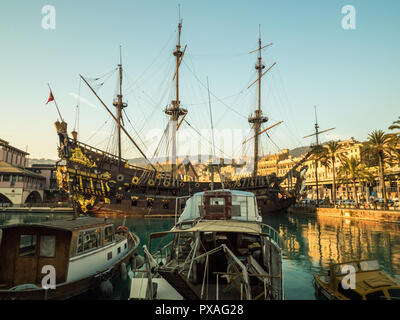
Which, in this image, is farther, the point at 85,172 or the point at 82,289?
the point at 85,172

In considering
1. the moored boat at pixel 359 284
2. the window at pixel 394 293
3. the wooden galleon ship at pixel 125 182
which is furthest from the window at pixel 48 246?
the wooden galleon ship at pixel 125 182

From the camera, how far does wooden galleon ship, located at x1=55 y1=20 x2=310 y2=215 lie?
4084 centimetres

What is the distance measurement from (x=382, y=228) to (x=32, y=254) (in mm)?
37934

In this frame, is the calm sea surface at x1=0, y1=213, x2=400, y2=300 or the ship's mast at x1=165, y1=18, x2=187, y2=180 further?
the ship's mast at x1=165, y1=18, x2=187, y2=180

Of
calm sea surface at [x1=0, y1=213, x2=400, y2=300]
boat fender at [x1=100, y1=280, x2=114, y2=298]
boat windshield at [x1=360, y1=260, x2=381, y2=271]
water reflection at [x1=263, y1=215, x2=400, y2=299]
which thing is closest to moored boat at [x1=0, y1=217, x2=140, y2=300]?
boat fender at [x1=100, y1=280, x2=114, y2=298]

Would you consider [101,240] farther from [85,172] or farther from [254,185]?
[254,185]

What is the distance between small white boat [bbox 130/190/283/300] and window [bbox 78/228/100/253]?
3.40 metres

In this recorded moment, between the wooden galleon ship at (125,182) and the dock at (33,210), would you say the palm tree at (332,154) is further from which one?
the dock at (33,210)

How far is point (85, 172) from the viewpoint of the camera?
41844 millimetres

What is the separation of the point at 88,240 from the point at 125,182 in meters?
35.8

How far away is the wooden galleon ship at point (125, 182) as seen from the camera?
40.8m

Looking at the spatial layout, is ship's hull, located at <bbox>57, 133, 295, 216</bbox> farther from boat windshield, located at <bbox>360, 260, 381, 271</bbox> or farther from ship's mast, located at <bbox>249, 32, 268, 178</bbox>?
boat windshield, located at <bbox>360, 260, 381, 271</bbox>
